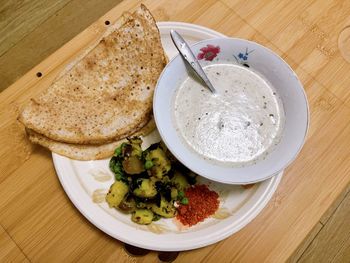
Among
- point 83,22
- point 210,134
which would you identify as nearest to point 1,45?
point 83,22

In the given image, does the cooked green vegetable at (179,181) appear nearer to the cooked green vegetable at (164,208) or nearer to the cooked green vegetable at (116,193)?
the cooked green vegetable at (164,208)

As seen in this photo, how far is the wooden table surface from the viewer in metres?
1.37

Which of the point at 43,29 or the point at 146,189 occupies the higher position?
the point at 43,29

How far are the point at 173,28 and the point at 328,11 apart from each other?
76 cm

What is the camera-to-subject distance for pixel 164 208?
1.32m

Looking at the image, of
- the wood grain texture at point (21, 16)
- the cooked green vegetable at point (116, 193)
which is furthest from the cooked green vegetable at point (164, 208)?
the wood grain texture at point (21, 16)

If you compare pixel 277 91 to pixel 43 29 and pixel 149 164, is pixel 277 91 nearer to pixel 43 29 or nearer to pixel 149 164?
pixel 149 164

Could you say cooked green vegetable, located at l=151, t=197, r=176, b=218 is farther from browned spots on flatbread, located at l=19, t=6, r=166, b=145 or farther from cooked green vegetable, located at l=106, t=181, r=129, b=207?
browned spots on flatbread, located at l=19, t=6, r=166, b=145

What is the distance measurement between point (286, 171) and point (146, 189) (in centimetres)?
58

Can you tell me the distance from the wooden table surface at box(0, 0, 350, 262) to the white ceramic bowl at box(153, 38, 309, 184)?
0.22 meters

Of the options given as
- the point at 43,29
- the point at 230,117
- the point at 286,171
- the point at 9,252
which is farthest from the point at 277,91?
the point at 43,29

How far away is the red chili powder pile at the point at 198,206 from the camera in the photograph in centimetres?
137

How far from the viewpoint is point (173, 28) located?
158 centimetres

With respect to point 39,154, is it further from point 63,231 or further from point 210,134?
point 210,134
